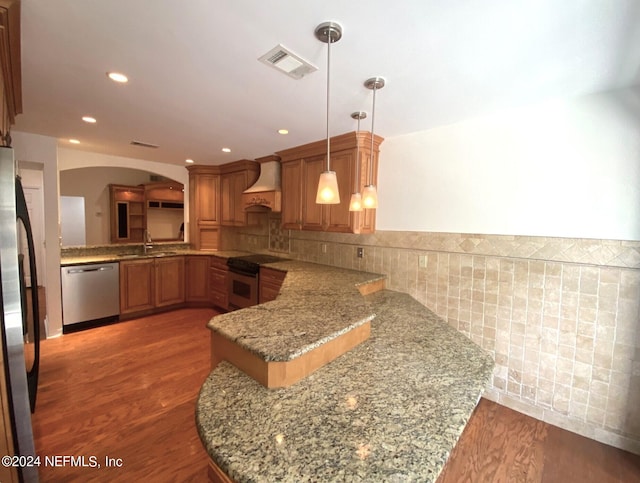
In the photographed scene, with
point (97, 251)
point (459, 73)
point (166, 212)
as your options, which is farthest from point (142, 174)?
point (459, 73)

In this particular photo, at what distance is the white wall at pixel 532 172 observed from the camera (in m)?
1.77

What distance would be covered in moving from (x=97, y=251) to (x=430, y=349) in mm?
4799

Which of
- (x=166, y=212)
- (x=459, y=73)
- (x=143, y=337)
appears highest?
(x=459, y=73)

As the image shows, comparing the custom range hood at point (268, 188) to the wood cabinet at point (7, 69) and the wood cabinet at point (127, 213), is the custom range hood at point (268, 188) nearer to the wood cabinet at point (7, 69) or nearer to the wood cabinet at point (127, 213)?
the wood cabinet at point (7, 69)

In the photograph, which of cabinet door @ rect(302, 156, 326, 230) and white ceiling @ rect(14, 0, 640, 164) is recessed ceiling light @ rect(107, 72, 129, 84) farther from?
cabinet door @ rect(302, 156, 326, 230)

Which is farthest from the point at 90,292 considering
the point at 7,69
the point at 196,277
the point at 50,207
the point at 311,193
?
the point at 311,193

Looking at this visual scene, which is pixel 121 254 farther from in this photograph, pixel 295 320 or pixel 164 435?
pixel 295 320

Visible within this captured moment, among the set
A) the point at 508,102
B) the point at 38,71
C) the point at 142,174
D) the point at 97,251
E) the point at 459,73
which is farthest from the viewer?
the point at 142,174

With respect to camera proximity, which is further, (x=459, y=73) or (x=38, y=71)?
(x=38, y=71)

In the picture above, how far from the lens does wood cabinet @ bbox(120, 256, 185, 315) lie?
392cm

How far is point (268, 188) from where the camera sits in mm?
3715

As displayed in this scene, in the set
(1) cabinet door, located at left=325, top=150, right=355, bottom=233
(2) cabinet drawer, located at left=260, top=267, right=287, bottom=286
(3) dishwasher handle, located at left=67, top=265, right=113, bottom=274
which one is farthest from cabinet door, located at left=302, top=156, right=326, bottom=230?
(3) dishwasher handle, located at left=67, top=265, right=113, bottom=274

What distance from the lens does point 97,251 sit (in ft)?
13.3

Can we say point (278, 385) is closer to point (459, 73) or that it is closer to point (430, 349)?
point (430, 349)
